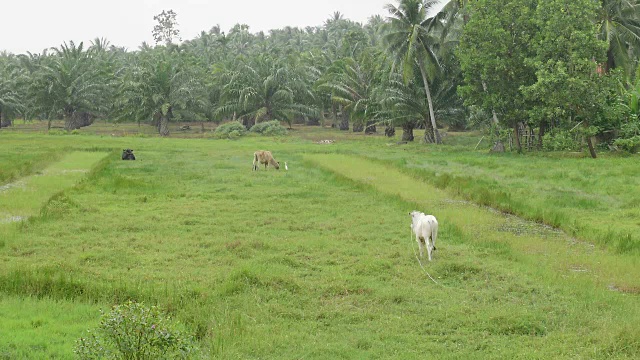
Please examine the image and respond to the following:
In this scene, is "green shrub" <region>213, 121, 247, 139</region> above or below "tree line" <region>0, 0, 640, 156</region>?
below

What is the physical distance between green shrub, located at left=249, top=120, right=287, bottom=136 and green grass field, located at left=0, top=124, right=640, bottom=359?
29.4 meters

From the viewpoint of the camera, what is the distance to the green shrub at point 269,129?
5044 centimetres

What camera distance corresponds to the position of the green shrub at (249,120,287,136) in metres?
50.4

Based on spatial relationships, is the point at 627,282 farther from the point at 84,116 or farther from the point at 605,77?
the point at 84,116

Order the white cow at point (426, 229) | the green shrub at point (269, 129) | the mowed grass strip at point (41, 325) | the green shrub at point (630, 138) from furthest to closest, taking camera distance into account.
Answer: the green shrub at point (269, 129) → the green shrub at point (630, 138) → the white cow at point (426, 229) → the mowed grass strip at point (41, 325)

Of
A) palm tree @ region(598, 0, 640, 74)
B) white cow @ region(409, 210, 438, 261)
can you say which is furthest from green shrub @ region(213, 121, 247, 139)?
white cow @ region(409, 210, 438, 261)

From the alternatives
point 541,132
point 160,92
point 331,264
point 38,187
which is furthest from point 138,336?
point 160,92

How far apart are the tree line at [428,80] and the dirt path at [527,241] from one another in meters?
12.5

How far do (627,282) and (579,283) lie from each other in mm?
763

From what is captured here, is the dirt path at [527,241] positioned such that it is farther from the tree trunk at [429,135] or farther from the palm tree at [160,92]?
the palm tree at [160,92]

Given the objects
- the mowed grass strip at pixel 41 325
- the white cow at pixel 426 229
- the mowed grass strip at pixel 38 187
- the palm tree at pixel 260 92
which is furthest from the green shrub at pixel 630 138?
the palm tree at pixel 260 92

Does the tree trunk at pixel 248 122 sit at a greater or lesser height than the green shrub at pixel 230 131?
Answer: greater

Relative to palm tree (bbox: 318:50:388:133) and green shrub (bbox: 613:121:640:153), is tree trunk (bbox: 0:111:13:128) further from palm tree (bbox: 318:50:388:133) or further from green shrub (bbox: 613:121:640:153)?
green shrub (bbox: 613:121:640:153)

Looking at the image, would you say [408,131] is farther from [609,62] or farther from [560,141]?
[560,141]
